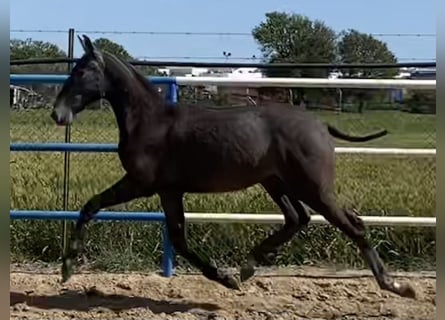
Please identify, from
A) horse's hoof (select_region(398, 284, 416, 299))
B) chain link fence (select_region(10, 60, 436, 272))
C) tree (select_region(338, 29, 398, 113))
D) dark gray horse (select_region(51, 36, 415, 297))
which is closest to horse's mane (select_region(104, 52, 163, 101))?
dark gray horse (select_region(51, 36, 415, 297))

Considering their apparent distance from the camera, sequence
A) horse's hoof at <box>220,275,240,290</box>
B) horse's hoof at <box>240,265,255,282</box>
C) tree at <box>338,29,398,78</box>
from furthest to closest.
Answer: tree at <box>338,29,398,78</box> → horse's hoof at <box>240,265,255,282</box> → horse's hoof at <box>220,275,240,290</box>

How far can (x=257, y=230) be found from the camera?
6988 mm

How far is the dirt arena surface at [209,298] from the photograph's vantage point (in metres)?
5.51

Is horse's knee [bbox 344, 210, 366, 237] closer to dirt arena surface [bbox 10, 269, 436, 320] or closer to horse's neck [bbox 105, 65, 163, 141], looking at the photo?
dirt arena surface [bbox 10, 269, 436, 320]

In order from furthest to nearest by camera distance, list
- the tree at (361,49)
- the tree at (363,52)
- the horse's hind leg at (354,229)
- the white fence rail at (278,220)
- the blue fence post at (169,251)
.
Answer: the tree at (361,49)
the tree at (363,52)
the blue fence post at (169,251)
the white fence rail at (278,220)
the horse's hind leg at (354,229)

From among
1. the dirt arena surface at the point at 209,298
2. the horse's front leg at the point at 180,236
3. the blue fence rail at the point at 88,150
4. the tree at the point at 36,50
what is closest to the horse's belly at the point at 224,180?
the horse's front leg at the point at 180,236

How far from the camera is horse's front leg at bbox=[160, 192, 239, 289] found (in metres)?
5.62

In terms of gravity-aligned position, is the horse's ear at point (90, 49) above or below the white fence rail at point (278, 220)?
above

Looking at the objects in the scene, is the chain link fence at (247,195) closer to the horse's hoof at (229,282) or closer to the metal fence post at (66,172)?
the metal fence post at (66,172)

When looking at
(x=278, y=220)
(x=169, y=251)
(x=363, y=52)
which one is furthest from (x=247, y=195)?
(x=363, y=52)

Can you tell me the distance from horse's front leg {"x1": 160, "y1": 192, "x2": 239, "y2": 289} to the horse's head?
0.82m

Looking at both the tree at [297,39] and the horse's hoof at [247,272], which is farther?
the tree at [297,39]

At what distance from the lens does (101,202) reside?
5547 mm

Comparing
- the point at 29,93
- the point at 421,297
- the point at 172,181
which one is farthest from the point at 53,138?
the point at 421,297
